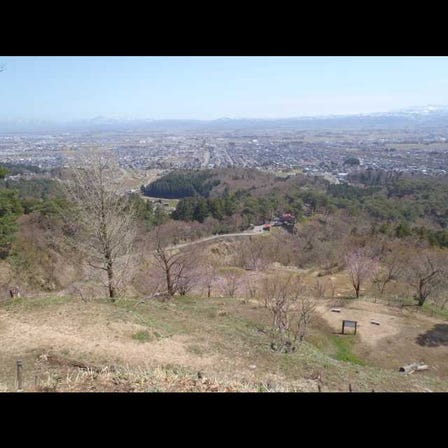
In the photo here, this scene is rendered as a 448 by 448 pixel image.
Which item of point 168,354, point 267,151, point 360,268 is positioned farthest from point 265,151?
point 168,354

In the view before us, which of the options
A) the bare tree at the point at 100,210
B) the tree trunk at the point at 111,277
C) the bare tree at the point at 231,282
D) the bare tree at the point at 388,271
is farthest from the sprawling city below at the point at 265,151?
the tree trunk at the point at 111,277

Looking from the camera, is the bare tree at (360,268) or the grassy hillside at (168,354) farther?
the bare tree at (360,268)

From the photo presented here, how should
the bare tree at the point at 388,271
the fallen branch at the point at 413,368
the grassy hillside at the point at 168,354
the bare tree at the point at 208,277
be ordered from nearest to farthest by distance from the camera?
the grassy hillside at the point at 168,354, the fallen branch at the point at 413,368, the bare tree at the point at 208,277, the bare tree at the point at 388,271

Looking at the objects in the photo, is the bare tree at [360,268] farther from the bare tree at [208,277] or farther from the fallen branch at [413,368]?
the bare tree at [208,277]

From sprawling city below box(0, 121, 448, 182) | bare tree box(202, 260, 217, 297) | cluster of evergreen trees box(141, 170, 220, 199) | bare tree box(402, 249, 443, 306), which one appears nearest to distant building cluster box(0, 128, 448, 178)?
sprawling city below box(0, 121, 448, 182)

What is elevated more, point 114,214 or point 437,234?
point 114,214
